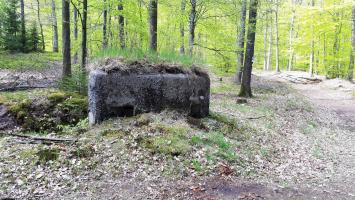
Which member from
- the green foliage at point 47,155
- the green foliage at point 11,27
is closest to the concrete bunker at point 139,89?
the green foliage at point 47,155

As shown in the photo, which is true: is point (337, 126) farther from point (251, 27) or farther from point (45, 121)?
point (45, 121)

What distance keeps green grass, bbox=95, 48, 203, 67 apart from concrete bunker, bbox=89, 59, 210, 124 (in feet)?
0.66

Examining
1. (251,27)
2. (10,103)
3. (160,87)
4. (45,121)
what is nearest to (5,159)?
(45,121)

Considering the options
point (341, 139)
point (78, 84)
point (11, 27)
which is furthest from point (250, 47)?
point (11, 27)

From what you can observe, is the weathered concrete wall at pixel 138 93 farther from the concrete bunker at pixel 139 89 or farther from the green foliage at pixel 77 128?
the green foliage at pixel 77 128

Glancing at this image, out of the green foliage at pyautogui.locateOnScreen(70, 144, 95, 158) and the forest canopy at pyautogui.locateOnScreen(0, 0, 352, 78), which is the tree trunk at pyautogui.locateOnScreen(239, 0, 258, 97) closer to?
the forest canopy at pyautogui.locateOnScreen(0, 0, 352, 78)

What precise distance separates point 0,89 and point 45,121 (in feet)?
10.3

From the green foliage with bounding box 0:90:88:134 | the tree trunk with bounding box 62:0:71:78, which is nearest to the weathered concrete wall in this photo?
the green foliage with bounding box 0:90:88:134

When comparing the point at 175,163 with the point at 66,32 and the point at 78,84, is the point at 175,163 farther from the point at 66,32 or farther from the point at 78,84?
the point at 66,32

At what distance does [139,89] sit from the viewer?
A: 7.11m

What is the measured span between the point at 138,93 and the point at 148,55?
120cm

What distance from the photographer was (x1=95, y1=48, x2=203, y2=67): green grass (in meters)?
7.32

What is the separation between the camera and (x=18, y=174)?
4758 mm

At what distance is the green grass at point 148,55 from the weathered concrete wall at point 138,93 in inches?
18.1
